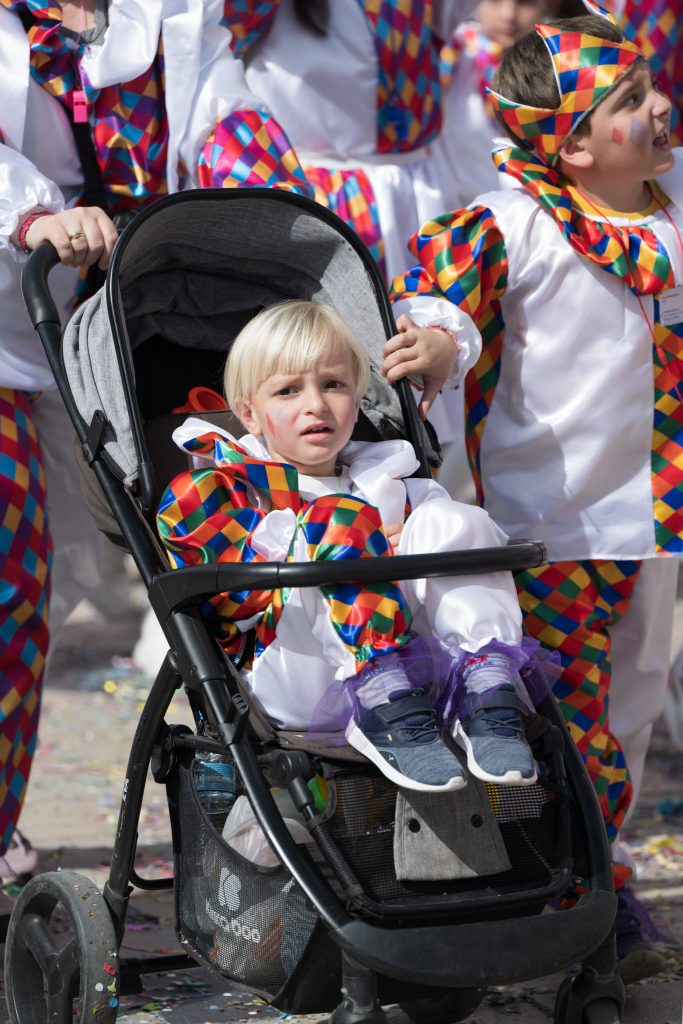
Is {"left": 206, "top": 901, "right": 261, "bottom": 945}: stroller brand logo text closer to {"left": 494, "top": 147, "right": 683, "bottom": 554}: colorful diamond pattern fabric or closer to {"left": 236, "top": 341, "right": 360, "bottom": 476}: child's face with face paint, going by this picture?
{"left": 236, "top": 341, "right": 360, "bottom": 476}: child's face with face paint

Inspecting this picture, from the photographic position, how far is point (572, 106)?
270 cm

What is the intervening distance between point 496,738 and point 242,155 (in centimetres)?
151

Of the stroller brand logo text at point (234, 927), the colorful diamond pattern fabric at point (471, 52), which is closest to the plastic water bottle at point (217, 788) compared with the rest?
the stroller brand logo text at point (234, 927)

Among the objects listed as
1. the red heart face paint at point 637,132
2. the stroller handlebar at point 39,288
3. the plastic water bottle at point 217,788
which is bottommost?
the plastic water bottle at point 217,788

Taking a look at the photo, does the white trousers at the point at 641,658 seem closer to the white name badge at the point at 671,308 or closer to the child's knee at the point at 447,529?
the white name badge at the point at 671,308

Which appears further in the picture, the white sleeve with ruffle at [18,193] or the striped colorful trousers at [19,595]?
the striped colorful trousers at [19,595]

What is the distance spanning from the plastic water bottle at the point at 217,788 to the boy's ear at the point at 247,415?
1.94ft

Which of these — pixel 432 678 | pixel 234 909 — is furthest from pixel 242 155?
pixel 234 909

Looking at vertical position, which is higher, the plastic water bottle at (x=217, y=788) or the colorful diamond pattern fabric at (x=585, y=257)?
the colorful diamond pattern fabric at (x=585, y=257)

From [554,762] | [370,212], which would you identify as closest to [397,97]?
[370,212]

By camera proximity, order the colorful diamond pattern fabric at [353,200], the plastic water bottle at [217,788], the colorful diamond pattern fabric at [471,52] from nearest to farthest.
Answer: the plastic water bottle at [217,788]
the colorful diamond pattern fabric at [353,200]
the colorful diamond pattern fabric at [471,52]

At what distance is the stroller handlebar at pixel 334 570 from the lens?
76.0 inches

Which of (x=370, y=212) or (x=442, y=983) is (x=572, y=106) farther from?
(x=442, y=983)

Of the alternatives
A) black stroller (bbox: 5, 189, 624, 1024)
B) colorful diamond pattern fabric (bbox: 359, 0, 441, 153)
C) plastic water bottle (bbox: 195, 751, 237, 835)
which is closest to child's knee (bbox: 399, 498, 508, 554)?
black stroller (bbox: 5, 189, 624, 1024)
